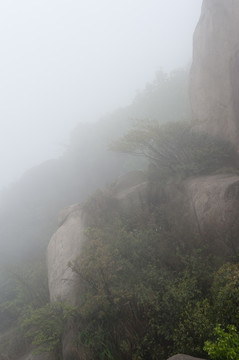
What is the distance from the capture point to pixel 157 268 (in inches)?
219

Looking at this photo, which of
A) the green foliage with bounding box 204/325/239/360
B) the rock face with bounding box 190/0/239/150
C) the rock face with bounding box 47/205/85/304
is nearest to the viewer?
the green foliage with bounding box 204/325/239/360

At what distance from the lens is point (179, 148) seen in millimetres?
8250

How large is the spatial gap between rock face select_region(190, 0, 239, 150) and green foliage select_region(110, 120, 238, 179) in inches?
21.3

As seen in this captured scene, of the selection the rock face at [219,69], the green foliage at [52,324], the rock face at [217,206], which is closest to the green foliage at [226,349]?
the rock face at [217,206]

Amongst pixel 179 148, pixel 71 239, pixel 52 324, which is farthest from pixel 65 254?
pixel 179 148

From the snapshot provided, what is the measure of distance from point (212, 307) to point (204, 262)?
160 centimetres

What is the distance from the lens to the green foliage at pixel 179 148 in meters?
7.69

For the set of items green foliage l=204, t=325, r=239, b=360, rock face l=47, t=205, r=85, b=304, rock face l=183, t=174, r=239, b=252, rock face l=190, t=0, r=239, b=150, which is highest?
rock face l=190, t=0, r=239, b=150

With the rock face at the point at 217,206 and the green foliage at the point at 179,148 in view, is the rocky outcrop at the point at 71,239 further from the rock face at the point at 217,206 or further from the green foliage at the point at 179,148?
the rock face at the point at 217,206

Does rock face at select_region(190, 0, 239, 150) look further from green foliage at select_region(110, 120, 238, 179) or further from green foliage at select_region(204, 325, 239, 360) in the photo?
green foliage at select_region(204, 325, 239, 360)

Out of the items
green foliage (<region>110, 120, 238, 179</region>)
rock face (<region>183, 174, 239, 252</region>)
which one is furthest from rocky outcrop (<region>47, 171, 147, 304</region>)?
rock face (<region>183, 174, 239, 252</region>)

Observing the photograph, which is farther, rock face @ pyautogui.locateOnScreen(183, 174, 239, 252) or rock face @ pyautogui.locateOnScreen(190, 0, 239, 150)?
rock face @ pyautogui.locateOnScreen(190, 0, 239, 150)

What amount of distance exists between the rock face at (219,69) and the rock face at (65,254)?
19.0ft

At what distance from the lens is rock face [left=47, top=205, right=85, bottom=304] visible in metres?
6.40
